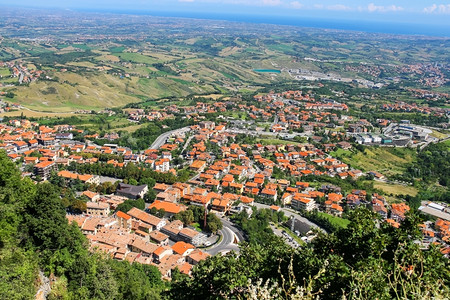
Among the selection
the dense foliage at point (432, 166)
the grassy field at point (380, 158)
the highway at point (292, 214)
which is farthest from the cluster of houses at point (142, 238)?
the dense foliage at point (432, 166)

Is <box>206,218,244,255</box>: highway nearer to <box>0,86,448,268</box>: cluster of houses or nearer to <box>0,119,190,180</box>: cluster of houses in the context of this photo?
<box>0,86,448,268</box>: cluster of houses

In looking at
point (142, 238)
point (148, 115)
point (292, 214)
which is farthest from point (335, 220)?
point (148, 115)

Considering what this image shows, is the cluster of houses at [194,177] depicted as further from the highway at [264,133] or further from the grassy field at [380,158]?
the grassy field at [380,158]

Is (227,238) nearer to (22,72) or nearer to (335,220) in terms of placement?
(335,220)

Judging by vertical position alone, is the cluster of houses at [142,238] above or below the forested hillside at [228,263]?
below

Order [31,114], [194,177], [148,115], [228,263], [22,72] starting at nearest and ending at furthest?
[228,263] → [194,177] → [31,114] → [148,115] → [22,72]
